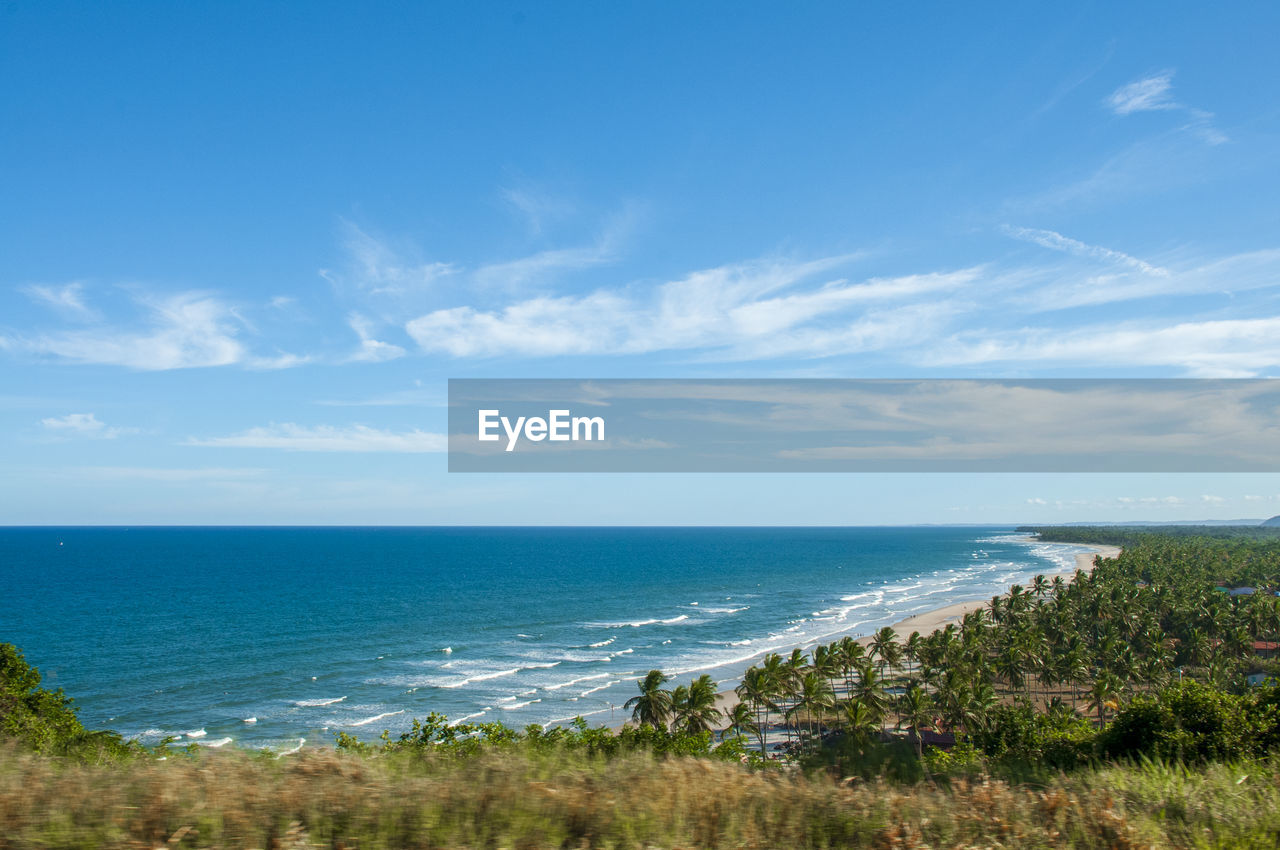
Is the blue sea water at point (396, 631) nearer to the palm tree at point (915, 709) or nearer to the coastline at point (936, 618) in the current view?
the coastline at point (936, 618)

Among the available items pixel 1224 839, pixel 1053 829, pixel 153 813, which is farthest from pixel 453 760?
pixel 1224 839

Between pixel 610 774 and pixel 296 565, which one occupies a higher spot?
pixel 610 774

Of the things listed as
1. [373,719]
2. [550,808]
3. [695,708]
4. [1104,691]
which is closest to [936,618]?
[1104,691]

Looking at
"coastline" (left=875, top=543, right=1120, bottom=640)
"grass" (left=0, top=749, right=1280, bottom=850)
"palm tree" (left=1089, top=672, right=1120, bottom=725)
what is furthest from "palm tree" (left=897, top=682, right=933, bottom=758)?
"grass" (left=0, top=749, right=1280, bottom=850)

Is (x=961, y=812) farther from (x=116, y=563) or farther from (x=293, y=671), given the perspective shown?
(x=116, y=563)

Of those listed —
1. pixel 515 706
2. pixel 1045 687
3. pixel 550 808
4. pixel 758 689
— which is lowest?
pixel 1045 687

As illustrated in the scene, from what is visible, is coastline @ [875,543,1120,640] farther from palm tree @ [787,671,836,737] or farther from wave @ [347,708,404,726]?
wave @ [347,708,404,726]

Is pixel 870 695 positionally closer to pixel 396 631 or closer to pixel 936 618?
pixel 936 618
